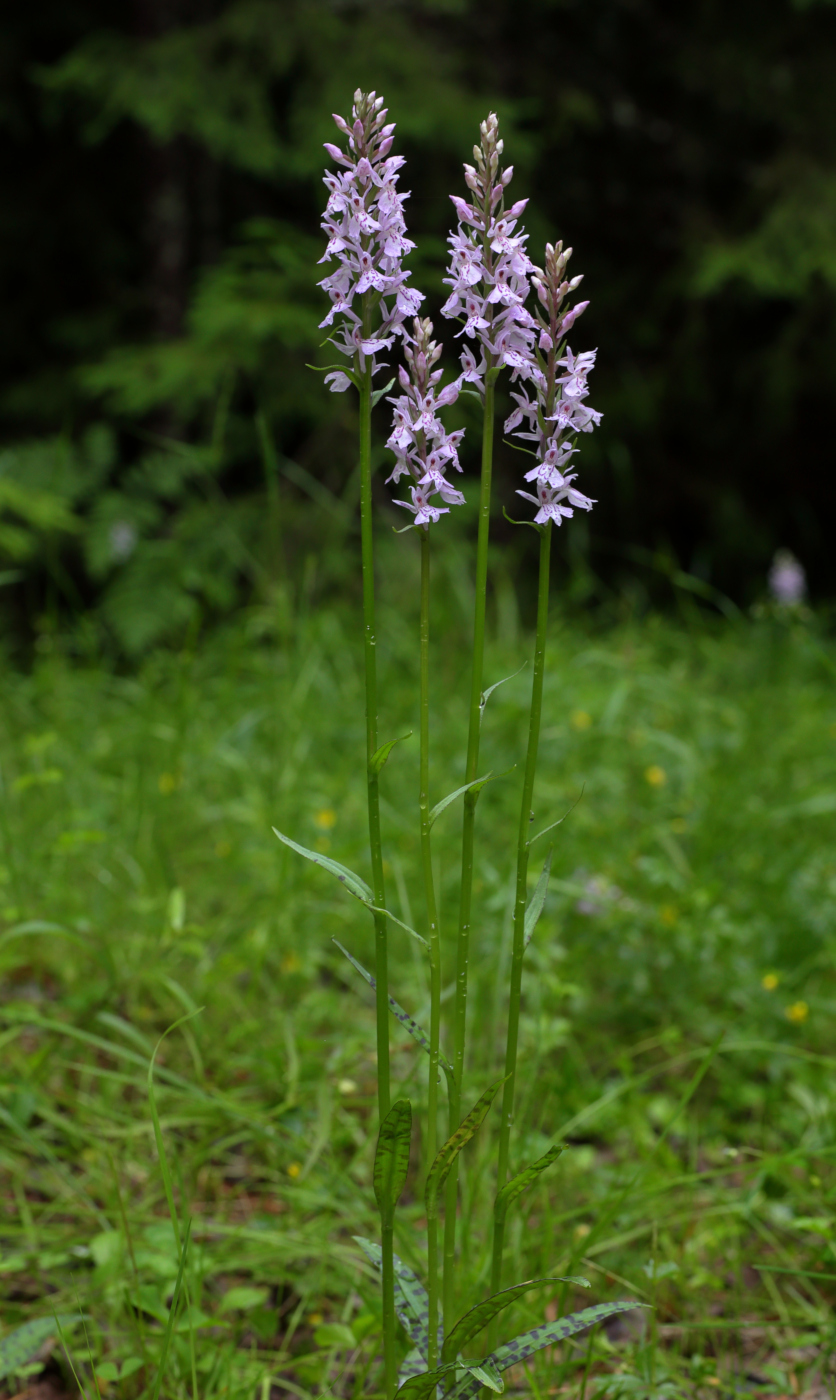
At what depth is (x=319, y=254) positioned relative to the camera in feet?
13.6

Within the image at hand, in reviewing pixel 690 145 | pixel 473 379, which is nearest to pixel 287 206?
pixel 690 145

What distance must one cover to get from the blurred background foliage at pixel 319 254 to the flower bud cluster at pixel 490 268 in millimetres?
2432

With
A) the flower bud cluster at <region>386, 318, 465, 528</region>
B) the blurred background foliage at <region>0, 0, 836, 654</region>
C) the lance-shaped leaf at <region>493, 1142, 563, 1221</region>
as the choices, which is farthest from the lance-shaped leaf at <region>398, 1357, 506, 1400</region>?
the blurred background foliage at <region>0, 0, 836, 654</region>

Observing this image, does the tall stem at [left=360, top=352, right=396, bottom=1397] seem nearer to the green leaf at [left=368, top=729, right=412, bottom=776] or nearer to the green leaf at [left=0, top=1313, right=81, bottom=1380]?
the green leaf at [left=368, top=729, right=412, bottom=776]

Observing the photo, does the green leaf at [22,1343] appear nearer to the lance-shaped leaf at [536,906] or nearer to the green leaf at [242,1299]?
the green leaf at [242,1299]

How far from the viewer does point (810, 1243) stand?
150 cm

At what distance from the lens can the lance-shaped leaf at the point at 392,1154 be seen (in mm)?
897

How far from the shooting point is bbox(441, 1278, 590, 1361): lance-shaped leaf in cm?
91

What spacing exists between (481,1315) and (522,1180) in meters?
0.13

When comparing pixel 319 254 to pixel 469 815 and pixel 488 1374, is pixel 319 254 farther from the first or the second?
pixel 488 1374

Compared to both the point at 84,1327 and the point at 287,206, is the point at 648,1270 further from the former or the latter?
the point at 287,206

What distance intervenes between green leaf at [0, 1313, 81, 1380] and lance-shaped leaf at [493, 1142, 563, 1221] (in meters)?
0.57

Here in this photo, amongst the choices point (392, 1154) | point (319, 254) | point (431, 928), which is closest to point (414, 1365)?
point (392, 1154)

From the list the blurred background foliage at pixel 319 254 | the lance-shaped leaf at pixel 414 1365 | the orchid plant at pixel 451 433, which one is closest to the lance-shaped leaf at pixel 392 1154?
the orchid plant at pixel 451 433
